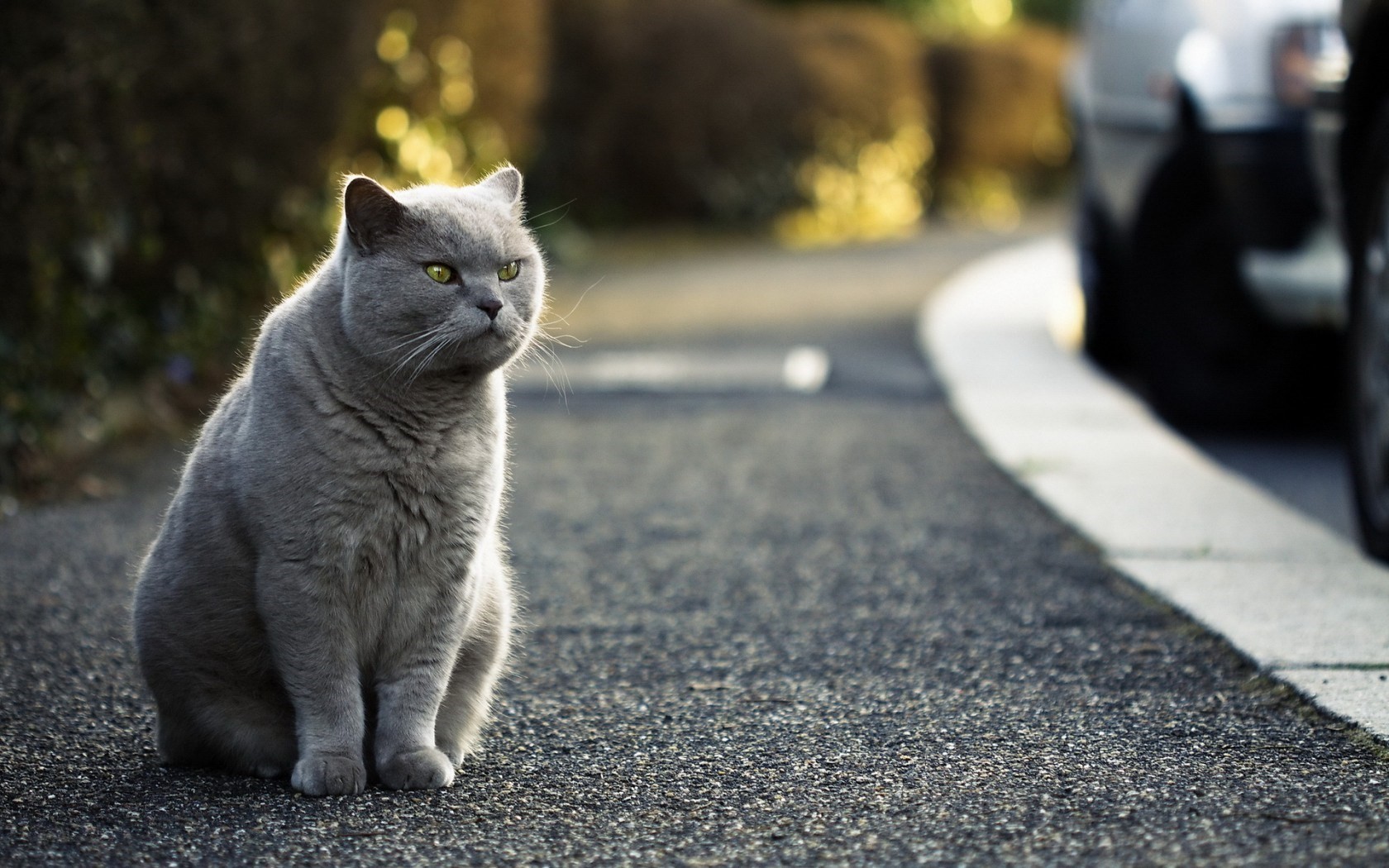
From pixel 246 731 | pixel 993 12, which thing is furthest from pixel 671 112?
pixel 993 12

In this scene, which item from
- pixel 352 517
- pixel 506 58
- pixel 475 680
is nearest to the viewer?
pixel 352 517

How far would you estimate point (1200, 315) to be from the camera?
6.34m

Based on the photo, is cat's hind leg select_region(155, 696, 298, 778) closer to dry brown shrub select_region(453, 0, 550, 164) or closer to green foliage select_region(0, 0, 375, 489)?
green foliage select_region(0, 0, 375, 489)

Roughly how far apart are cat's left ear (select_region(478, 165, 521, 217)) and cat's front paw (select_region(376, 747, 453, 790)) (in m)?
0.95

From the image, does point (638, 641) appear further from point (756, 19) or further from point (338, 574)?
point (756, 19)

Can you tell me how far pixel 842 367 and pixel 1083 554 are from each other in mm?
3395

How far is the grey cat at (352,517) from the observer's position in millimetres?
2670

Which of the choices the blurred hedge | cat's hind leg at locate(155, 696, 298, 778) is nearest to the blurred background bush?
the blurred hedge

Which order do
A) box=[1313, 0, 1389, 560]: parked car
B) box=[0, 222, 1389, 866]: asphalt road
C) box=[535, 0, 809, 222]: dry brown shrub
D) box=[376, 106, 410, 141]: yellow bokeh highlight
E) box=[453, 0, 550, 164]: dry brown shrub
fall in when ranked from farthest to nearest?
box=[535, 0, 809, 222]: dry brown shrub, box=[453, 0, 550, 164]: dry brown shrub, box=[376, 106, 410, 141]: yellow bokeh highlight, box=[1313, 0, 1389, 560]: parked car, box=[0, 222, 1389, 866]: asphalt road

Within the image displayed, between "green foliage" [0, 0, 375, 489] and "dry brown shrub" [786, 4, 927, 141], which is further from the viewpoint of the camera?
"dry brown shrub" [786, 4, 927, 141]

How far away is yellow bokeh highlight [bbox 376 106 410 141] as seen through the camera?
29.8 feet

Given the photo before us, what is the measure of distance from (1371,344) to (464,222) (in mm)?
2390

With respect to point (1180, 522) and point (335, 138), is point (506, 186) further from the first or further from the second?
point (335, 138)

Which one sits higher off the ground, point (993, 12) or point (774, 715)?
point (774, 715)
